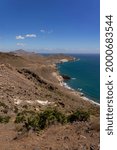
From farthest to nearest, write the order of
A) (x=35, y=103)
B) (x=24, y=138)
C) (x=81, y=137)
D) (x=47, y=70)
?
(x=47, y=70)
(x=35, y=103)
(x=24, y=138)
(x=81, y=137)

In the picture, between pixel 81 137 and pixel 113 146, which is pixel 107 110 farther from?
pixel 81 137

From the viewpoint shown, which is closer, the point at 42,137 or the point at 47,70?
the point at 42,137

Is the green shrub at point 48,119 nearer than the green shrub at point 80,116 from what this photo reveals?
Yes

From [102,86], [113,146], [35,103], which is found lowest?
[35,103]

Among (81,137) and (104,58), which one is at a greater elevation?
(104,58)

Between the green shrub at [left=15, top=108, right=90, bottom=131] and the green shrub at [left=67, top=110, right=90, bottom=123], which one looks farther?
the green shrub at [left=67, top=110, right=90, bottom=123]

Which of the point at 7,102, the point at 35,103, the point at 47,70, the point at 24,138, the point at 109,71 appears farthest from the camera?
the point at 47,70

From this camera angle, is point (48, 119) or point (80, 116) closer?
point (48, 119)

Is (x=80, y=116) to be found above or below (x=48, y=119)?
below

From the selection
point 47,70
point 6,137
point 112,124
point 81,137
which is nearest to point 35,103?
point 6,137

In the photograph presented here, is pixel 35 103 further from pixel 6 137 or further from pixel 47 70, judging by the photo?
pixel 47 70
